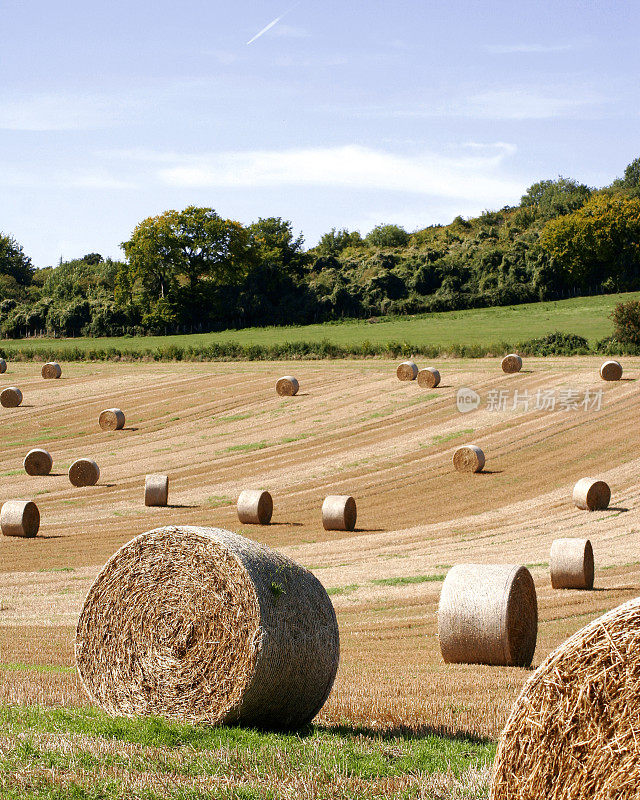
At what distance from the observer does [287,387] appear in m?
41.0

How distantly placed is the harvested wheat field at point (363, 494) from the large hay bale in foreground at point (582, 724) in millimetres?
1043

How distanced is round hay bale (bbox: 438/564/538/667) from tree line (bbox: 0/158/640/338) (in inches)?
2675

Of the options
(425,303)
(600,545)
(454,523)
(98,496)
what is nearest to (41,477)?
(98,496)

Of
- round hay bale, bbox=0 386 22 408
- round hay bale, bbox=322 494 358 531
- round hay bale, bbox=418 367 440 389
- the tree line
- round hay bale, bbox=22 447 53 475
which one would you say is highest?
the tree line

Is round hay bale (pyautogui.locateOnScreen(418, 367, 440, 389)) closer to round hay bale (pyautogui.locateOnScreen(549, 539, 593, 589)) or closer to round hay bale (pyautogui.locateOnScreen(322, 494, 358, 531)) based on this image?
round hay bale (pyautogui.locateOnScreen(322, 494, 358, 531))

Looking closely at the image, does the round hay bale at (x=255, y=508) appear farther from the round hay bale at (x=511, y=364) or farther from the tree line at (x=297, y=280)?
the tree line at (x=297, y=280)

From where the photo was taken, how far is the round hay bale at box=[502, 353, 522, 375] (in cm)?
4166

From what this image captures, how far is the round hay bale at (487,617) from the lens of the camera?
1094 cm

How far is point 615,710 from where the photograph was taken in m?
4.55

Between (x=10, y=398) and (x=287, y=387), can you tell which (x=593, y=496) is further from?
(x=10, y=398)

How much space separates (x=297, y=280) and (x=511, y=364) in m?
47.6

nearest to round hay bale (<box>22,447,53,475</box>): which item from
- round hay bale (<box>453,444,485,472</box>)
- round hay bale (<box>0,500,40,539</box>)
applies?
round hay bale (<box>0,500,40,539</box>)

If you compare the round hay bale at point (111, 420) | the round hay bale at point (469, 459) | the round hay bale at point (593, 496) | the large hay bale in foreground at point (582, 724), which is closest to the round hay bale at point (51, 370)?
the round hay bale at point (111, 420)


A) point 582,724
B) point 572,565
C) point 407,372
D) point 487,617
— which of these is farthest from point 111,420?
point 582,724
